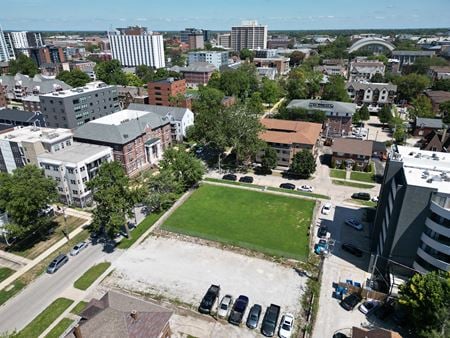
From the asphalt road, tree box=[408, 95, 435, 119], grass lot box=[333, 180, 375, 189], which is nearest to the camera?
the asphalt road

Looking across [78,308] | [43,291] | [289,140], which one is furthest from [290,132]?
[43,291]

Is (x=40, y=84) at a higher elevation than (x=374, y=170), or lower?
higher

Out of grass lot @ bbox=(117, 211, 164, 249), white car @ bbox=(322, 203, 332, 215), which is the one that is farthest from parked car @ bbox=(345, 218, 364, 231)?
grass lot @ bbox=(117, 211, 164, 249)

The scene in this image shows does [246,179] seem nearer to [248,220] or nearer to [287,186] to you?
[287,186]

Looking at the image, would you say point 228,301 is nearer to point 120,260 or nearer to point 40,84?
point 120,260

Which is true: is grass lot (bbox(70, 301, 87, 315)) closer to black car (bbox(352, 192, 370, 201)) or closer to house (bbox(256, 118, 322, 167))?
house (bbox(256, 118, 322, 167))

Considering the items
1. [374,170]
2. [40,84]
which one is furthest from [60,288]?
[40,84]
